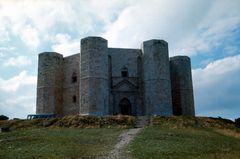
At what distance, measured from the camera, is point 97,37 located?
1310 inches

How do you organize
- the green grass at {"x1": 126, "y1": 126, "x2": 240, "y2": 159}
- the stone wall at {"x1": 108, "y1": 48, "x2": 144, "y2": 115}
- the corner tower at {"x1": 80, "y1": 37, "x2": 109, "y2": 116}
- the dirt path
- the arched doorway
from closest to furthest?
1. the dirt path
2. the green grass at {"x1": 126, "y1": 126, "x2": 240, "y2": 159}
3. the corner tower at {"x1": 80, "y1": 37, "x2": 109, "y2": 116}
4. the stone wall at {"x1": 108, "y1": 48, "x2": 144, "y2": 115}
5. the arched doorway

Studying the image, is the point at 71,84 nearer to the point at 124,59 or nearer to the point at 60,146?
the point at 124,59

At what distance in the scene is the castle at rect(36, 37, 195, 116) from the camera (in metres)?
32.5

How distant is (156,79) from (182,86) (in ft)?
16.2

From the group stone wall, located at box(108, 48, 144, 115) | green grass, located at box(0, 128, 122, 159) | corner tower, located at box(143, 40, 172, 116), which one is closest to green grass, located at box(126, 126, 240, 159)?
green grass, located at box(0, 128, 122, 159)

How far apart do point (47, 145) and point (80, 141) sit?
7.08 ft

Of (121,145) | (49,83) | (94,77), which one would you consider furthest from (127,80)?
(121,145)

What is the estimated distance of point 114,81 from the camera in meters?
35.2

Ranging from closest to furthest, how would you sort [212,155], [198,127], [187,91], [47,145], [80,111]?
[212,155] < [47,145] < [198,127] < [80,111] < [187,91]

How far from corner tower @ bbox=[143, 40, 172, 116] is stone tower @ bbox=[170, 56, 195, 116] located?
11.9 ft

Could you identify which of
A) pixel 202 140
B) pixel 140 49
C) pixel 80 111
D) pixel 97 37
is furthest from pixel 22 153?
pixel 140 49

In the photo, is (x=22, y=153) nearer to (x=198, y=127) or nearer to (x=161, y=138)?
(x=161, y=138)

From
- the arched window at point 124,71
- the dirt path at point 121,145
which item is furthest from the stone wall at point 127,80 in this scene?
the dirt path at point 121,145

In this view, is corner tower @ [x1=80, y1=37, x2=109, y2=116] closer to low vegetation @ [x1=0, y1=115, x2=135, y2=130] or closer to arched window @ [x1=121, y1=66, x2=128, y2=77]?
arched window @ [x1=121, y1=66, x2=128, y2=77]
